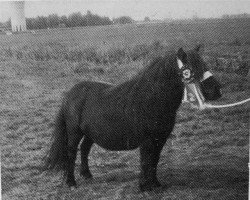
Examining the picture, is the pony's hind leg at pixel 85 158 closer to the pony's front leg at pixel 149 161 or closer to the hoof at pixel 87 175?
the hoof at pixel 87 175

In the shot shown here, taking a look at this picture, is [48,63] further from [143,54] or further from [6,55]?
[143,54]

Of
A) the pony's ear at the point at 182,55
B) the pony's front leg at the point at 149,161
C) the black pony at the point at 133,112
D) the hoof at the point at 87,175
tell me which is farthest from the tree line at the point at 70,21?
the hoof at the point at 87,175

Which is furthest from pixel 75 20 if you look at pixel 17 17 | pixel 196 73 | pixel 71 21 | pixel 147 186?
pixel 147 186

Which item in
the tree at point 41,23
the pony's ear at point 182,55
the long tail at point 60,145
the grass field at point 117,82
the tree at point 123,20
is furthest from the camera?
the tree at point 41,23

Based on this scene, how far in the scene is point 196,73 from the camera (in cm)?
286

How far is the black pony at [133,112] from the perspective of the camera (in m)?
2.95

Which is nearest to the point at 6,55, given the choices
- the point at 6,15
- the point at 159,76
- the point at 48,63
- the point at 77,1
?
the point at 48,63

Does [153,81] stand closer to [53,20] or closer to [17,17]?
[53,20]

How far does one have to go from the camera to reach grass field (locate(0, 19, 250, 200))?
11.7 ft

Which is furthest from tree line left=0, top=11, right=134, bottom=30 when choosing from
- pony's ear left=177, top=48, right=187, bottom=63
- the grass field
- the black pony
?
pony's ear left=177, top=48, right=187, bottom=63

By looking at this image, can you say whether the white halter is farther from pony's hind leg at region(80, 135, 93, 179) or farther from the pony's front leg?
pony's hind leg at region(80, 135, 93, 179)

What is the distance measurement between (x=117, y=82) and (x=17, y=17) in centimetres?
186

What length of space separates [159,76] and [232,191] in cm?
143

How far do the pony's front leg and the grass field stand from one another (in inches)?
3.7
